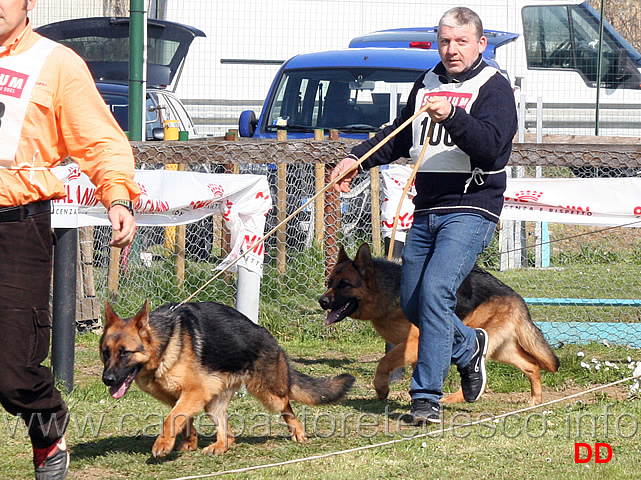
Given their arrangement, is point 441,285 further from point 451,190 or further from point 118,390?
point 118,390

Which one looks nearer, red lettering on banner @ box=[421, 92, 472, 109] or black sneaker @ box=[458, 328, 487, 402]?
red lettering on banner @ box=[421, 92, 472, 109]

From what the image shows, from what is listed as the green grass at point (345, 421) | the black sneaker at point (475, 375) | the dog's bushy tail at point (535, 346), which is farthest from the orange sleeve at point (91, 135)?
the dog's bushy tail at point (535, 346)

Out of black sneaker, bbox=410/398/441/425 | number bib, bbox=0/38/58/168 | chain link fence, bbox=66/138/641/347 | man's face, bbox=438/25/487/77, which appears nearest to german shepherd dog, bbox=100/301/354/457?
black sneaker, bbox=410/398/441/425

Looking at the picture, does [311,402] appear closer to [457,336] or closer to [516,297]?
[457,336]

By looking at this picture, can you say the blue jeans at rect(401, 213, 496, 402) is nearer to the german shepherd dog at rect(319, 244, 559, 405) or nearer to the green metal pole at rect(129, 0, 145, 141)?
the german shepherd dog at rect(319, 244, 559, 405)

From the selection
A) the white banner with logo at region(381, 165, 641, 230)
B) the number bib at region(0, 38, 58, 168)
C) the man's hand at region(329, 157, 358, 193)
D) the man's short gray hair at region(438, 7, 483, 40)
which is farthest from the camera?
the white banner with logo at region(381, 165, 641, 230)

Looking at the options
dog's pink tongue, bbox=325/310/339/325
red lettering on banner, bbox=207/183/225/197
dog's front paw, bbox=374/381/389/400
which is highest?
red lettering on banner, bbox=207/183/225/197

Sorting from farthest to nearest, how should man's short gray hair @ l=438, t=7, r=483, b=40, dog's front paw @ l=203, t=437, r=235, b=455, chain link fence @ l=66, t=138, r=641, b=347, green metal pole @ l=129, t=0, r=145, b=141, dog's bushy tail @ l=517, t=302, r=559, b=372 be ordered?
green metal pole @ l=129, t=0, r=145, b=141 → chain link fence @ l=66, t=138, r=641, b=347 → dog's bushy tail @ l=517, t=302, r=559, b=372 → man's short gray hair @ l=438, t=7, r=483, b=40 → dog's front paw @ l=203, t=437, r=235, b=455

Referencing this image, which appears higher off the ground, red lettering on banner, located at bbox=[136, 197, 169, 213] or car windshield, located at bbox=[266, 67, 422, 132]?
car windshield, located at bbox=[266, 67, 422, 132]

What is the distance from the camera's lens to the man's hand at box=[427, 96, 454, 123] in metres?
4.46

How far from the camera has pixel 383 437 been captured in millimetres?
4660

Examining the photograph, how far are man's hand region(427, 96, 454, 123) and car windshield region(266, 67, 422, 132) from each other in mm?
5369

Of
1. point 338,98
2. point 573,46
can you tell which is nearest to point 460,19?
point 338,98

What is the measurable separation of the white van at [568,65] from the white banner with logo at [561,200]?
22.2 ft
